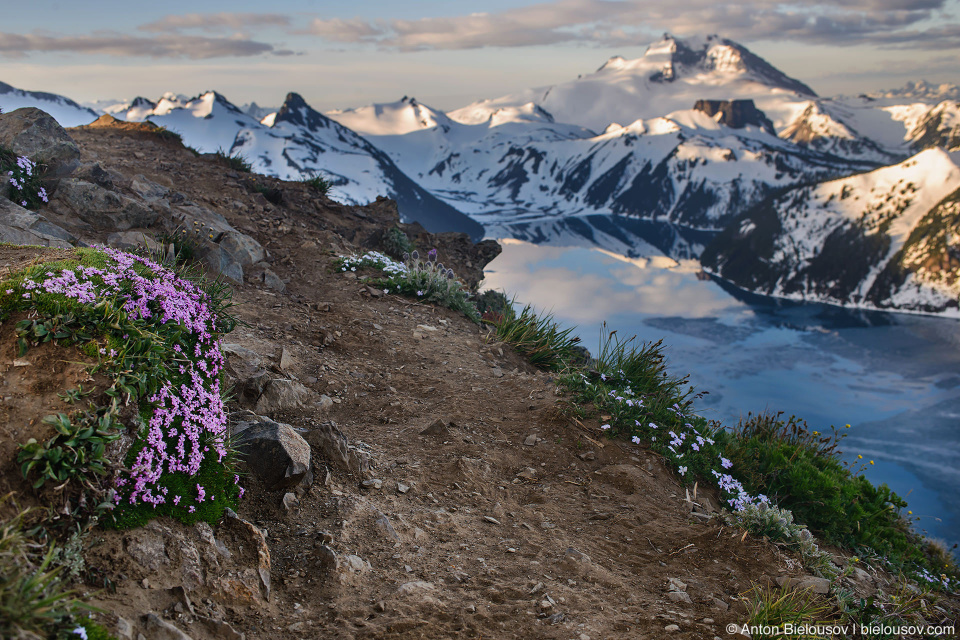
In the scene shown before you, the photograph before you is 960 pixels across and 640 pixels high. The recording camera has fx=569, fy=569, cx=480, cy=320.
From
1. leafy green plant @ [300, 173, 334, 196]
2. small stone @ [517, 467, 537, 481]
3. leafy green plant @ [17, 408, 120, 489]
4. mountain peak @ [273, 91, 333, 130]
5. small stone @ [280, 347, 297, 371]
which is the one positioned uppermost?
mountain peak @ [273, 91, 333, 130]

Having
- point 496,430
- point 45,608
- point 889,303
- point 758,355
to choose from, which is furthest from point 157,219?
point 889,303

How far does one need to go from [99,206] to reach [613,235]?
387 ft

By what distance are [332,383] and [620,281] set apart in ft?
220

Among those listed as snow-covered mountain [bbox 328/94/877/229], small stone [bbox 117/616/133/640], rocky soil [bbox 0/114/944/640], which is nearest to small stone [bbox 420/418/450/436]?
rocky soil [bbox 0/114/944/640]

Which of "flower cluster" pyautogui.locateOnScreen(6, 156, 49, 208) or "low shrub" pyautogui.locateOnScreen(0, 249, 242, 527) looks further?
"flower cluster" pyautogui.locateOnScreen(6, 156, 49, 208)

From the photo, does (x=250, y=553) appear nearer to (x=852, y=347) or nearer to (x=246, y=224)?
(x=246, y=224)

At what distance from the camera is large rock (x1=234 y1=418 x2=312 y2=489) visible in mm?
4449

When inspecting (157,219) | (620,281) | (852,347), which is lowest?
(852,347)

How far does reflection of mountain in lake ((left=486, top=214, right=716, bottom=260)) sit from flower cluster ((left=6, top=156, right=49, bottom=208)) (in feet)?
283

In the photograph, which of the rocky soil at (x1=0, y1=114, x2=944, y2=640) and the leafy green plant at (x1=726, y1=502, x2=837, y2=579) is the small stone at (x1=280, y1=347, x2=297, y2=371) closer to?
the rocky soil at (x1=0, y1=114, x2=944, y2=640)

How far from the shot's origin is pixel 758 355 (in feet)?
187

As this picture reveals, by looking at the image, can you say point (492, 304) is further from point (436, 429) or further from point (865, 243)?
point (865, 243)

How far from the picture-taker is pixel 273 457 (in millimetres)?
4461

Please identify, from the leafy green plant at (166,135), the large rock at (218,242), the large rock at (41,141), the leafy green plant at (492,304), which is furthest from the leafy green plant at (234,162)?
the leafy green plant at (492,304)
